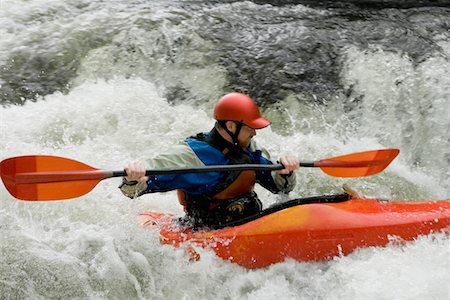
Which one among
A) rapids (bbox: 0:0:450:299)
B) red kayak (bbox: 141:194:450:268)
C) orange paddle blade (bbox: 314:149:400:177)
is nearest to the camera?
red kayak (bbox: 141:194:450:268)

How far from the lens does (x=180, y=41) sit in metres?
6.35

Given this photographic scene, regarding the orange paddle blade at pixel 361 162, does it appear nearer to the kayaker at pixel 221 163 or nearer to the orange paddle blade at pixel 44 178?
the kayaker at pixel 221 163

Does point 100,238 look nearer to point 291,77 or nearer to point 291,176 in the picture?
point 291,176

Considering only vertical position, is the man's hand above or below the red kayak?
above

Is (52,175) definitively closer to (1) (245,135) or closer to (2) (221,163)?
(2) (221,163)

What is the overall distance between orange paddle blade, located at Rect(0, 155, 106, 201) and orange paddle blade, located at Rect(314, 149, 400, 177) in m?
1.39

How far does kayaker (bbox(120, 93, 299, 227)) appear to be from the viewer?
348 centimetres

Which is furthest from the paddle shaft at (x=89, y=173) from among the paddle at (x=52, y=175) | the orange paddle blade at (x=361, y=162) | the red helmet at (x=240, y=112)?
the orange paddle blade at (x=361, y=162)

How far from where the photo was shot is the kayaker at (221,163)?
11.4 ft

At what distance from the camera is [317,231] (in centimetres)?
322

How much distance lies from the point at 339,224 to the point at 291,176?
563mm

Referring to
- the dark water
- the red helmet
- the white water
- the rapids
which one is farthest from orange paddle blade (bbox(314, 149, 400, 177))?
the dark water

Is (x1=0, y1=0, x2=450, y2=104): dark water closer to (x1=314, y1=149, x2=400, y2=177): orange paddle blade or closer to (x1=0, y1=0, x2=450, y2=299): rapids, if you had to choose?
(x1=0, y1=0, x2=450, y2=299): rapids

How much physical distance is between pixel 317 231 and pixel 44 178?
4.79 feet
